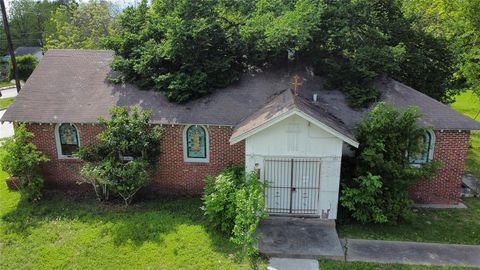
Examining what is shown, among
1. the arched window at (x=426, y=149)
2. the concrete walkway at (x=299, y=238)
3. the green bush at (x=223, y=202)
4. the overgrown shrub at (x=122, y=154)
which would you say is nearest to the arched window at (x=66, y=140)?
the overgrown shrub at (x=122, y=154)

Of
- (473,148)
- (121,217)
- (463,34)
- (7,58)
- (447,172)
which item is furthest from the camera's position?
(7,58)

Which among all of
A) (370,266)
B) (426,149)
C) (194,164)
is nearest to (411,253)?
(370,266)

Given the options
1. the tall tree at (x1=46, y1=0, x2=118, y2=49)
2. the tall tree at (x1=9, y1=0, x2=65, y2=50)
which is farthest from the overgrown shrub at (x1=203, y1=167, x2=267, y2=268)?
the tall tree at (x1=9, y1=0, x2=65, y2=50)

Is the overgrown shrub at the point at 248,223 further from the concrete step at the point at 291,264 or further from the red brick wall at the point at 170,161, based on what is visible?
the red brick wall at the point at 170,161

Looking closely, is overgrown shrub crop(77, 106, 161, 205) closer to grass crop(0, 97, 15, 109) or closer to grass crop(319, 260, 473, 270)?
grass crop(319, 260, 473, 270)

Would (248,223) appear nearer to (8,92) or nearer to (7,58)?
(8,92)

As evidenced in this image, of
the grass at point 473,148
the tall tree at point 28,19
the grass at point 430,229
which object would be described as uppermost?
the tall tree at point 28,19

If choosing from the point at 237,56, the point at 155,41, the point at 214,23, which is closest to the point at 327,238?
the point at 237,56
